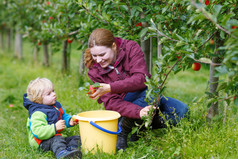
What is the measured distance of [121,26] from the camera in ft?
10.6

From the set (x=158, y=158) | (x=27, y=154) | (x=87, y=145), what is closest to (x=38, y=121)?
(x=27, y=154)

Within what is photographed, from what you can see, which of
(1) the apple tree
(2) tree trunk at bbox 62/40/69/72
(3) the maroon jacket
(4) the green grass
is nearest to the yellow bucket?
(4) the green grass

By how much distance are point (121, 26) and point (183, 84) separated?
3.53 metres

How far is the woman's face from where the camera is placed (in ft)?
8.82

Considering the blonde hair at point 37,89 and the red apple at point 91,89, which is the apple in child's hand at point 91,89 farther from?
the blonde hair at point 37,89

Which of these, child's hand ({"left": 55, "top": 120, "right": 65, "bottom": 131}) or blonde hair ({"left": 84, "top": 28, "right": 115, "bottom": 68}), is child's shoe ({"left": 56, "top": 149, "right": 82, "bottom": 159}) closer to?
child's hand ({"left": 55, "top": 120, "right": 65, "bottom": 131})

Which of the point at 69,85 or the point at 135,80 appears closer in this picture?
the point at 135,80

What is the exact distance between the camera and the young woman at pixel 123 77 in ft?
8.72

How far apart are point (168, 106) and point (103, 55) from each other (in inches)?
33.0

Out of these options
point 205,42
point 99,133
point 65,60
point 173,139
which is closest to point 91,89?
point 99,133

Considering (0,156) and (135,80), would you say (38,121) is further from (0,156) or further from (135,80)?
(135,80)

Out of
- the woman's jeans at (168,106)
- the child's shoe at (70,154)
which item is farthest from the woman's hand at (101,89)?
the child's shoe at (70,154)

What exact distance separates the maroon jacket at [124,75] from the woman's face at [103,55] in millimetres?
68

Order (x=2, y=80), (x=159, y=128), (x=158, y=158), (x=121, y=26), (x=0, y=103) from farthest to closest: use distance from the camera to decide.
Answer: (x=2, y=80), (x=0, y=103), (x=121, y=26), (x=159, y=128), (x=158, y=158)
